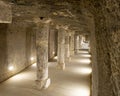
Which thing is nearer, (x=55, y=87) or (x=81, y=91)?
(x=81, y=91)

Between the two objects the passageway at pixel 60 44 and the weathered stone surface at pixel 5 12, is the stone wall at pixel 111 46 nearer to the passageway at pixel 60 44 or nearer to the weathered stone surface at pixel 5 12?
the passageway at pixel 60 44

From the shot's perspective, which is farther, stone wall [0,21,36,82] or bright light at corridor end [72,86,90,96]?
stone wall [0,21,36,82]

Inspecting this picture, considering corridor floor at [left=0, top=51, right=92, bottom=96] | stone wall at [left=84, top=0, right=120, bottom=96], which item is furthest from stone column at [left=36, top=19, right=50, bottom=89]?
stone wall at [left=84, top=0, right=120, bottom=96]

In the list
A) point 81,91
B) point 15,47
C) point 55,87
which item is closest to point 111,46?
point 81,91

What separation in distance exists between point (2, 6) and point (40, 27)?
473 cm

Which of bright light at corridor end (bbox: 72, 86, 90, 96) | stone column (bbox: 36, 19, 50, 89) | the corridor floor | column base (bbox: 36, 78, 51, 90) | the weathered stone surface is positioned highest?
the weathered stone surface

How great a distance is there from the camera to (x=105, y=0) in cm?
164

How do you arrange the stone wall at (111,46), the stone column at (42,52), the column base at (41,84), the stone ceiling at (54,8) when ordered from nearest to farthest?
1. the stone wall at (111,46)
2. the stone ceiling at (54,8)
3. the column base at (41,84)
4. the stone column at (42,52)

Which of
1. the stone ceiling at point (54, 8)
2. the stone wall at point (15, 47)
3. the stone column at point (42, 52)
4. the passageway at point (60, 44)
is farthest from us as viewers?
the stone wall at point (15, 47)

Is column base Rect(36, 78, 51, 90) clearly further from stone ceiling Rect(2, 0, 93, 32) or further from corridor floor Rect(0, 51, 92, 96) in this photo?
stone ceiling Rect(2, 0, 93, 32)

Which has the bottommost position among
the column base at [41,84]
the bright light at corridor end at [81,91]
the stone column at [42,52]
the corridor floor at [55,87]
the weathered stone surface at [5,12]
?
the bright light at corridor end at [81,91]

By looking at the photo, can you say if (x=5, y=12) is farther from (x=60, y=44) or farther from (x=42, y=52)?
(x=60, y=44)

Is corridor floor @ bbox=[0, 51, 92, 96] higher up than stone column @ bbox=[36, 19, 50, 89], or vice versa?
stone column @ bbox=[36, 19, 50, 89]

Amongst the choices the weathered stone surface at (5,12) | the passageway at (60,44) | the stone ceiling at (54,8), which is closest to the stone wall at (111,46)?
the passageway at (60,44)
